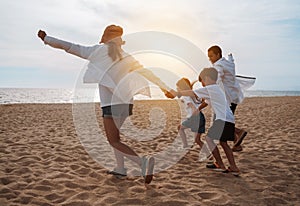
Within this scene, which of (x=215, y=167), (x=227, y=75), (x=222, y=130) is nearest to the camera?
(x=222, y=130)

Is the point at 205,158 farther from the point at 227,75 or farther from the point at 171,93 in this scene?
the point at 171,93

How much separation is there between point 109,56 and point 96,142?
12.3 feet

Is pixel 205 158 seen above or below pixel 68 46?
below

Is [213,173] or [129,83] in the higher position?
[129,83]

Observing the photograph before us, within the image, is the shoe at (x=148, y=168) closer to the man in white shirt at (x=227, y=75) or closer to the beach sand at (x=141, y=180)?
the beach sand at (x=141, y=180)

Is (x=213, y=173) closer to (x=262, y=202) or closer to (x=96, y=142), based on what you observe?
(x=262, y=202)

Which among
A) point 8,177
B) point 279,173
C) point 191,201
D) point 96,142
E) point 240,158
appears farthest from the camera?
point 96,142

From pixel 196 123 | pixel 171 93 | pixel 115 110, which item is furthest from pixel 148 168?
pixel 196 123

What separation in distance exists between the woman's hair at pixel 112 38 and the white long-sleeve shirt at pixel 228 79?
5.56ft

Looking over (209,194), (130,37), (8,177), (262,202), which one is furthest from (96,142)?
(262,202)

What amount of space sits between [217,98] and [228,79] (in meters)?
0.88

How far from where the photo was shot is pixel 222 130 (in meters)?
4.20

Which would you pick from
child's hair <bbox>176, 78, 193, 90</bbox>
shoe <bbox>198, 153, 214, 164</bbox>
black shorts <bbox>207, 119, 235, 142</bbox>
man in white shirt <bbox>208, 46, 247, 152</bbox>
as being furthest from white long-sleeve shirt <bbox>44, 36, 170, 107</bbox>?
Answer: shoe <bbox>198, 153, 214, 164</bbox>

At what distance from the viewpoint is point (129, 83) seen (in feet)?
12.4
